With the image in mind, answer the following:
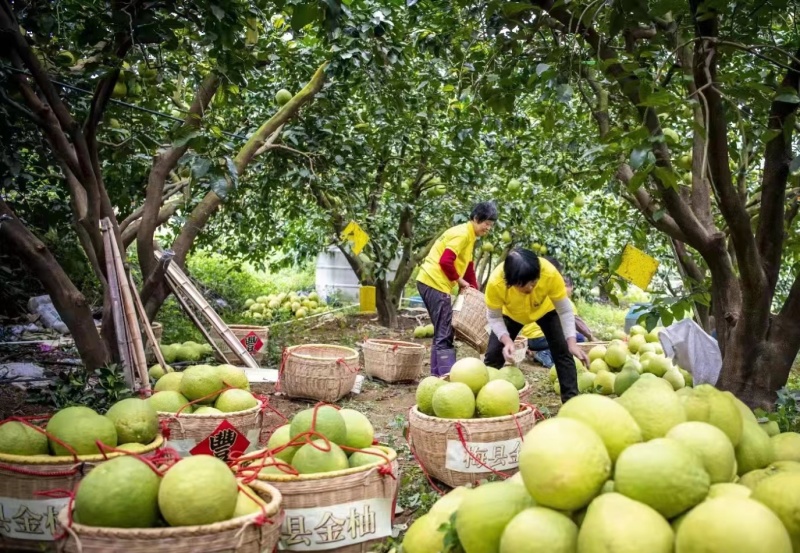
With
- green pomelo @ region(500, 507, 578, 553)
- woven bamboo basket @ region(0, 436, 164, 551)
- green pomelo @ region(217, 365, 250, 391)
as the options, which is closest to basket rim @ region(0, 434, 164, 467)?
woven bamboo basket @ region(0, 436, 164, 551)

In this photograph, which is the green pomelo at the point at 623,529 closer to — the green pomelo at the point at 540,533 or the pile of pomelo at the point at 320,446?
the green pomelo at the point at 540,533

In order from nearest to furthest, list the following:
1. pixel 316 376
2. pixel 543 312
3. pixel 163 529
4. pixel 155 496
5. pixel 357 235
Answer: pixel 163 529 < pixel 155 496 < pixel 543 312 < pixel 316 376 < pixel 357 235

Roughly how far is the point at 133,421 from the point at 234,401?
0.73 meters

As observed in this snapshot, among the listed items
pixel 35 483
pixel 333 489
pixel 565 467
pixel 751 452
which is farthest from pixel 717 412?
pixel 35 483

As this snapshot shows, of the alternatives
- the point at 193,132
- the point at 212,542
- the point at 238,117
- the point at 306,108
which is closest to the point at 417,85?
the point at 306,108

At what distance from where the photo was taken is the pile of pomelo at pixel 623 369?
4344mm

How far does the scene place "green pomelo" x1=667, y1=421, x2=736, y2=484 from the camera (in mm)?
1417

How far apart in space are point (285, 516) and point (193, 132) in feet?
5.52

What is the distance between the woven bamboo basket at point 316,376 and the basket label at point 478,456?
6.83 ft

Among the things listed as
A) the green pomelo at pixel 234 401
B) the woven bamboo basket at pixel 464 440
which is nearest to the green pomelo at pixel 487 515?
the woven bamboo basket at pixel 464 440

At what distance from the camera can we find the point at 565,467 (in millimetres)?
1320

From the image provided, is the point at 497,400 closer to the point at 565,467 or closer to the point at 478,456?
the point at 478,456

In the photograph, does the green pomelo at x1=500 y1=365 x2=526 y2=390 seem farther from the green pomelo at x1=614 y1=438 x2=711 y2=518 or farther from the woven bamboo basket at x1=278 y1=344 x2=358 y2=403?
the green pomelo at x1=614 y1=438 x2=711 y2=518

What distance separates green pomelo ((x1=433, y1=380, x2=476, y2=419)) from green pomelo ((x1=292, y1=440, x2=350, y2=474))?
94 cm
